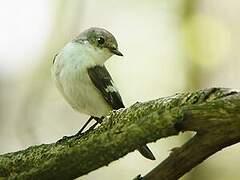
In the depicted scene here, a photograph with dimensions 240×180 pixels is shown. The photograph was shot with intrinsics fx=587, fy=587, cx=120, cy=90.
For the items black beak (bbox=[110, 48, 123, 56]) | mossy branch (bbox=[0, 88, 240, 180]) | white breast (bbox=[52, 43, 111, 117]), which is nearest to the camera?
mossy branch (bbox=[0, 88, 240, 180])

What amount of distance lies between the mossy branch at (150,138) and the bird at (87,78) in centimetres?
86

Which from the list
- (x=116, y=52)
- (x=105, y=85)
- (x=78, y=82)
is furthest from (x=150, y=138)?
(x=116, y=52)

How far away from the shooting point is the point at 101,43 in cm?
359

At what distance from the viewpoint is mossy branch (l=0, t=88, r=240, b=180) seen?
1.72 metres

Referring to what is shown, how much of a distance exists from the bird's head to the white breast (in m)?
0.09

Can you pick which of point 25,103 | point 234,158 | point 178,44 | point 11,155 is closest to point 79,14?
point 25,103

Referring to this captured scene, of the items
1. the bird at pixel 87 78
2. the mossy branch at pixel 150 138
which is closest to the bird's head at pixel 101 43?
the bird at pixel 87 78

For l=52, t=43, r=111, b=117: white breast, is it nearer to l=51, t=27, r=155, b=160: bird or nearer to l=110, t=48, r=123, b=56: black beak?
l=51, t=27, r=155, b=160: bird

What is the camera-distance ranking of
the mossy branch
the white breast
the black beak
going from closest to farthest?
the mossy branch, the white breast, the black beak

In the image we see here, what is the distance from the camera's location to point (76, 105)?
339 cm

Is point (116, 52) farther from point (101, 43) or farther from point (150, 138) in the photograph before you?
point (150, 138)

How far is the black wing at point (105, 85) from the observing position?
11.0ft

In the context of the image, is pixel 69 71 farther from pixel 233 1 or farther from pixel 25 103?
pixel 233 1

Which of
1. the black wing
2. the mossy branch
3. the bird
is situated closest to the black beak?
the bird
